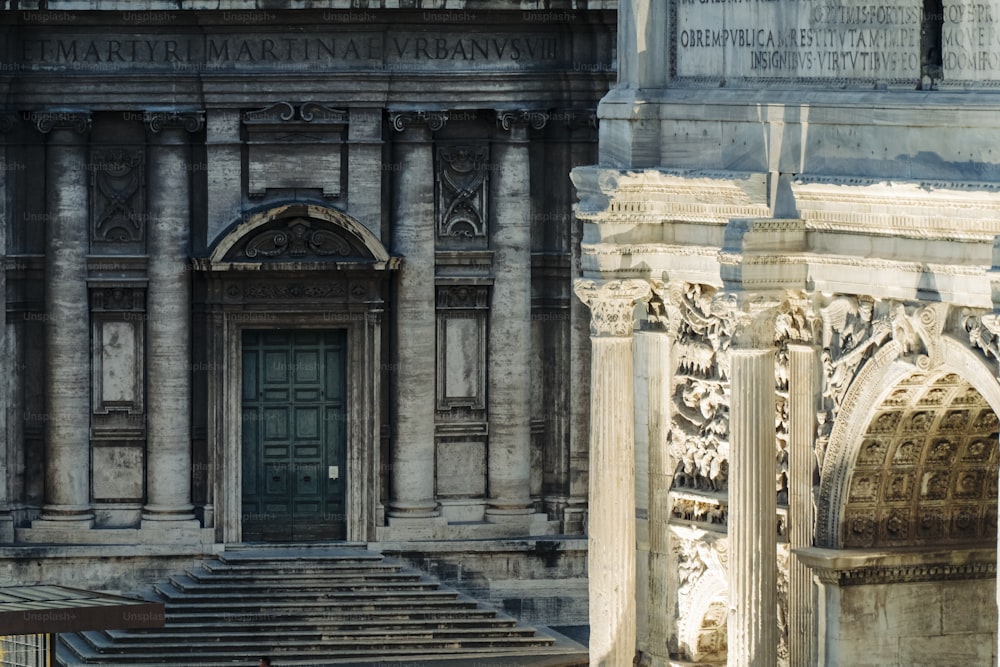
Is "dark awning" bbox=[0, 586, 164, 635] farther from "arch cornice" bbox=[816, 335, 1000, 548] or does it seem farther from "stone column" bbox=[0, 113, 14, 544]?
"stone column" bbox=[0, 113, 14, 544]

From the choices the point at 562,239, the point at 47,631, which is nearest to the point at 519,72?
the point at 562,239

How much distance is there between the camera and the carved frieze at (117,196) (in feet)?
150

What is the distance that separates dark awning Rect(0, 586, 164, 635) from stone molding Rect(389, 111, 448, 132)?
9.94 meters

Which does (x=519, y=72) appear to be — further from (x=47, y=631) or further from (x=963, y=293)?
(x=963, y=293)

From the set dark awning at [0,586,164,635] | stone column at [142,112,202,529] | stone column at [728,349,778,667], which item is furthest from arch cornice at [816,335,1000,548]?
stone column at [142,112,202,529]

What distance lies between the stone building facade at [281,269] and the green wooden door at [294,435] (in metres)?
0.03

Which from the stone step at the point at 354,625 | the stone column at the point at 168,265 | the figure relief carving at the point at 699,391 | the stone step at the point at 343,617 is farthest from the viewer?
the stone column at the point at 168,265

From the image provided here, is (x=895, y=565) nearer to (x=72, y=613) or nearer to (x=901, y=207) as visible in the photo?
(x=901, y=207)

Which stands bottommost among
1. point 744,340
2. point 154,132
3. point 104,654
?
point 104,654

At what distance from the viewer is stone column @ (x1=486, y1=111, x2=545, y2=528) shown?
45969 mm

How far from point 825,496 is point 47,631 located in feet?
24.7

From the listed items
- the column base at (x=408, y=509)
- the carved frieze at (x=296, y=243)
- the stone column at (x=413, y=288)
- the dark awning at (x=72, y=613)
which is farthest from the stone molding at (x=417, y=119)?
the dark awning at (x=72, y=613)

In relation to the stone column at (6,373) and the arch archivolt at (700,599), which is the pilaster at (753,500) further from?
the stone column at (6,373)

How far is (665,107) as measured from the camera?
108 ft
